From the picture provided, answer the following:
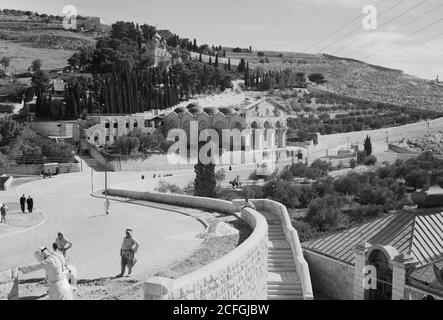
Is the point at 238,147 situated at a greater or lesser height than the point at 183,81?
lesser

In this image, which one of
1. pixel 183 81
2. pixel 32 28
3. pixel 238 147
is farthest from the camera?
pixel 32 28

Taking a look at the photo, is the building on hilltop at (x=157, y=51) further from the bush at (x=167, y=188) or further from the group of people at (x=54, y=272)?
the group of people at (x=54, y=272)

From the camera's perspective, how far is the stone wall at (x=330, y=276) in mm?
12609

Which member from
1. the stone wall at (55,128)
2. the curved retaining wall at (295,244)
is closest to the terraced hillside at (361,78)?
the stone wall at (55,128)

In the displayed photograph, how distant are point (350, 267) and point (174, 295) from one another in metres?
6.97

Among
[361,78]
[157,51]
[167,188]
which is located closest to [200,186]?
[167,188]

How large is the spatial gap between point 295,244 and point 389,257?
3.34 m

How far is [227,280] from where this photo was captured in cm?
821

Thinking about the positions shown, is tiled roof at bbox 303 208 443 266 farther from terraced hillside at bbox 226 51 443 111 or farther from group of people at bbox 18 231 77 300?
terraced hillside at bbox 226 51 443 111

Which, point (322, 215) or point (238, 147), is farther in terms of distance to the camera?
point (238, 147)

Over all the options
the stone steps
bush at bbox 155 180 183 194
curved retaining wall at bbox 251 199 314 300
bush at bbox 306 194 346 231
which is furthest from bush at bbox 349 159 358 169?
the stone steps
